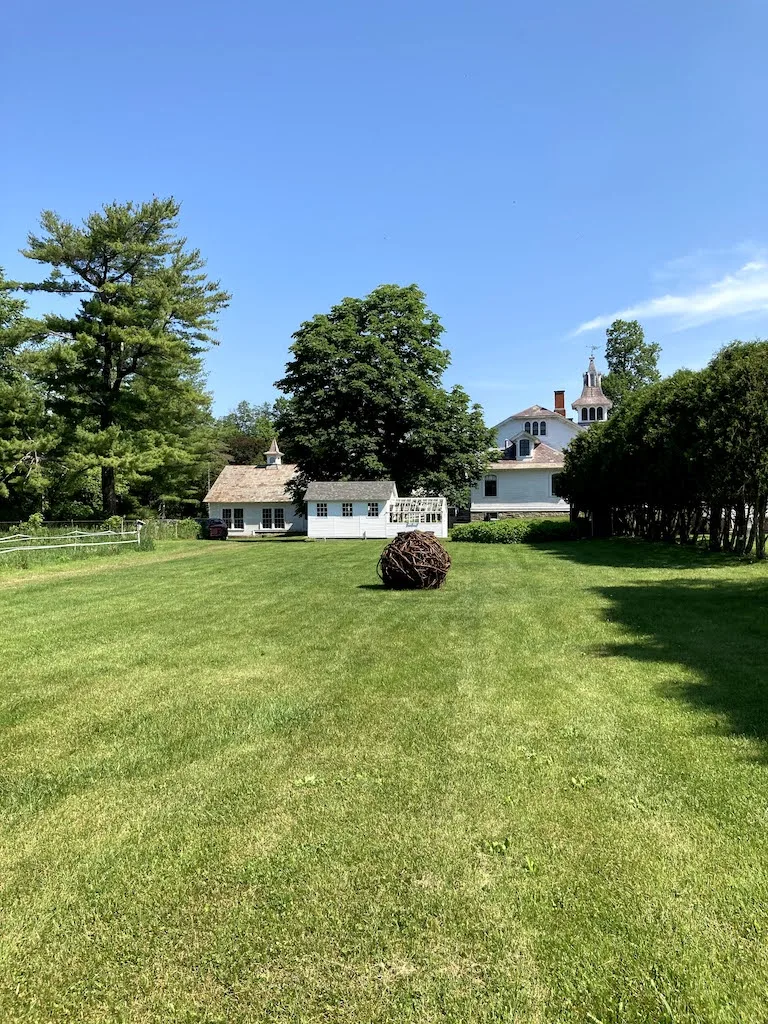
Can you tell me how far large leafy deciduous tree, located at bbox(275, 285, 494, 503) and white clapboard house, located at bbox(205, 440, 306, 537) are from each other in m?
10.1

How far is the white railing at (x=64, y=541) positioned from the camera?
2098 cm

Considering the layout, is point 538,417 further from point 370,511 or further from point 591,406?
point 370,511

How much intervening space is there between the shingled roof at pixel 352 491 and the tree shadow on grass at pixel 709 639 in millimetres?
21158

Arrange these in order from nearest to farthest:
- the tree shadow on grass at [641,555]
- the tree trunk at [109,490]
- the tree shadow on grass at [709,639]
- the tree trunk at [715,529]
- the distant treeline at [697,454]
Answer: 1. the tree shadow on grass at [709,639]
2. the distant treeline at [697,454]
3. the tree shadow on grass at [641,555]
4. the tree trunk at [715,529]
5. the tree trunk at [109,490]

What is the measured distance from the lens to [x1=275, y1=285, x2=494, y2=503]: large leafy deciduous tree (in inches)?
1462

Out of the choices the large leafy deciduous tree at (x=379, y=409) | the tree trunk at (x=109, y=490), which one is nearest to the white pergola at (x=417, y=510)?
the large leafy deciduous tree at (x=379, y=409)

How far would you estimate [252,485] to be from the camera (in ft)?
166

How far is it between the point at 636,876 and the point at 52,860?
296 cm

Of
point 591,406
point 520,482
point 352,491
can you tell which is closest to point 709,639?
point 352,491

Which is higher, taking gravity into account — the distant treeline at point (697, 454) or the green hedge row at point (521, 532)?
the distant treeline at point (697, 454)

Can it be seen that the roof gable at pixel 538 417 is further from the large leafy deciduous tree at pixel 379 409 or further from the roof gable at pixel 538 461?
the large leafy deciduous tree at pixel 379 409

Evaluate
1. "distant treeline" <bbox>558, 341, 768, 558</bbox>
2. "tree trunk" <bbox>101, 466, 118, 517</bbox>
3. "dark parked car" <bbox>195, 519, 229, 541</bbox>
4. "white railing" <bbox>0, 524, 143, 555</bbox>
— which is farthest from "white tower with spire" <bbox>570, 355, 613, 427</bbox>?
"white railing" <bbox>0, 524, 143, 555</bbox>

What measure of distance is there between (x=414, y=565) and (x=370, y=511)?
69.8 ft

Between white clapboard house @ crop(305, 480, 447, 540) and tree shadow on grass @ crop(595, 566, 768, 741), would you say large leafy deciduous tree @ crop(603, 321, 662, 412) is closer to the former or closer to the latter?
white clapboard house @ crop(305, 480, 447, 540)
